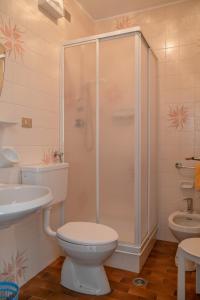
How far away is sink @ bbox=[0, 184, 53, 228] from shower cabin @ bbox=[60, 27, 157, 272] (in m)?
0.78

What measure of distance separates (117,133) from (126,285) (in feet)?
3.97

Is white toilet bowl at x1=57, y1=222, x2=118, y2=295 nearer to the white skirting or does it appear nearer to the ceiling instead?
the white skirting

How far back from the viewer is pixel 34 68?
1882 millimetres

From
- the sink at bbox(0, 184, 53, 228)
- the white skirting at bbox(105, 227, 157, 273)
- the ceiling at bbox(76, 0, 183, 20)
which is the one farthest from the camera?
the ceiling at bbox(76, 0, 183, 20)

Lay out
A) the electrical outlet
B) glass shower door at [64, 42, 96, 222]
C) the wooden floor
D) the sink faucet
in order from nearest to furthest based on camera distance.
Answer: the wooden floor → the electrical outlet → glass shower door at [64, 42, 96, 222] → the sink faucet

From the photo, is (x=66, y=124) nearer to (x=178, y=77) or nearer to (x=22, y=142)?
(x=22, y=142)

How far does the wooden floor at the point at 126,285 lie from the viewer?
5.41ft

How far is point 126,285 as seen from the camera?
1.78 meters

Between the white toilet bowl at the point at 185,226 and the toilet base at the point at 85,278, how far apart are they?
761mm

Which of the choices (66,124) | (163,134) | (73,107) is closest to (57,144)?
(66,124)

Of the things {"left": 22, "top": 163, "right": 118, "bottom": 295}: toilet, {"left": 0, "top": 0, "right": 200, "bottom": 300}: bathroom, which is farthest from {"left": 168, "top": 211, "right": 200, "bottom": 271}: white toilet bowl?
{"left": 22, "top": 163, "right": 118, "bottom": 295}: toilet

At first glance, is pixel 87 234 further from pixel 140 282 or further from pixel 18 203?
pixel 18 203

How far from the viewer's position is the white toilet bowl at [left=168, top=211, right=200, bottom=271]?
2020 mm

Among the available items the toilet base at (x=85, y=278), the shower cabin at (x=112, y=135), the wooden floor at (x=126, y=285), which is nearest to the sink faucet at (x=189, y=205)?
the shower cabin at (x=112, y=135)
